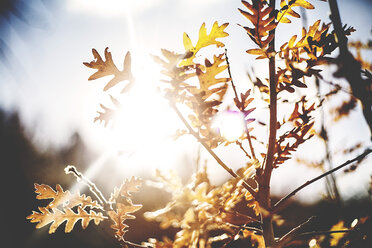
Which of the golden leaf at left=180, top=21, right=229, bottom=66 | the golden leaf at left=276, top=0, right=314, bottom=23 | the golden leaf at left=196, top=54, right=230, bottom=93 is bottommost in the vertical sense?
the golden leaf at left=196, top=54, right=230, bottom=93

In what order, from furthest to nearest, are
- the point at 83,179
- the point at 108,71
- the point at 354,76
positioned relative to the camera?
the point at 83,179 < the point at 108,71 < the point at 354,76

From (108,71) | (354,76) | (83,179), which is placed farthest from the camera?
(83,179)

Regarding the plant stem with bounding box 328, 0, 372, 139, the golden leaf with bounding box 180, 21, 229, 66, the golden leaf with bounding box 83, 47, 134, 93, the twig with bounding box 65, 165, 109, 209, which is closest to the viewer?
the plant stem with bounding box 328, 0, 372, 139

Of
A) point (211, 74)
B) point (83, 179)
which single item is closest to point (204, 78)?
point (211, 74)

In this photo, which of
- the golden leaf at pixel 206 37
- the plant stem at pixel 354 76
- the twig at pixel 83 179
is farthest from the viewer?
the twig at pixel 83 179

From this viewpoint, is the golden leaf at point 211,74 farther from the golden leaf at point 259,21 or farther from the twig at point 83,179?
the twig at point 83,179

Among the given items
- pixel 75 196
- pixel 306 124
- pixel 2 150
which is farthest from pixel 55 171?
pixel 306 124

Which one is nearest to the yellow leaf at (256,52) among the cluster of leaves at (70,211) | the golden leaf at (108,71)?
the golden leaf at (108,71)

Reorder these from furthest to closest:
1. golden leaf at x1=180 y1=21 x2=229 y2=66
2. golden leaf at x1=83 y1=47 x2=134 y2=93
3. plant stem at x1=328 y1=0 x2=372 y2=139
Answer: golden leaf at x1=180 y1=21 x2=229 y2=66, golden leaf at x1=83 y1=47 x2=134 y2=93, plant stem at x1=328 y1=0 x2=372 y2=139

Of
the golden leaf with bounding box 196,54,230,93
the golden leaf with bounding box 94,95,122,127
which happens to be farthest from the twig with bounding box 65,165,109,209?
the golden leaf with bounding box 196,54,230,93

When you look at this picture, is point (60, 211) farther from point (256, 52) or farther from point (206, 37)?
point (256, 52)

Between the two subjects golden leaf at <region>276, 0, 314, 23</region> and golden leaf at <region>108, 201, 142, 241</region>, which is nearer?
golden leaf at <region>276, 0, 314, 23</region>

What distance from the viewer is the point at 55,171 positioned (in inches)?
507

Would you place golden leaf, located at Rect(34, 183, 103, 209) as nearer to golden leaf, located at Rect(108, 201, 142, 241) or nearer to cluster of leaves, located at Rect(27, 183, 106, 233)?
cluster of leaves, located at Rect(27, 183, 106, 233)
